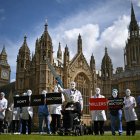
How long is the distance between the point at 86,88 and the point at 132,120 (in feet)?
141

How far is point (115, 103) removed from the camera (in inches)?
565

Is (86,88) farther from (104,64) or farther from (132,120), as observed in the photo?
(132,120)

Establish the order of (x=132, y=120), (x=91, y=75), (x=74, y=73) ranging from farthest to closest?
(x=91, y=75) → (x=74, y=73) → (x=132, y=120)

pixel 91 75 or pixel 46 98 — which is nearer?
pixel 46 98

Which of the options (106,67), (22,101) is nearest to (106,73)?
(106,67)

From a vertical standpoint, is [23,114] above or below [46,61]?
below

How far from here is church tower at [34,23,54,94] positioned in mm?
47750

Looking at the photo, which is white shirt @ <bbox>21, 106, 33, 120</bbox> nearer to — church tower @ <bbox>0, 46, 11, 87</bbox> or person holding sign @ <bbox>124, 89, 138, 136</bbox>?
person holding sign @ <bbox>124, 89, 138, 136</bbox>

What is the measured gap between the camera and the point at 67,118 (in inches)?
487

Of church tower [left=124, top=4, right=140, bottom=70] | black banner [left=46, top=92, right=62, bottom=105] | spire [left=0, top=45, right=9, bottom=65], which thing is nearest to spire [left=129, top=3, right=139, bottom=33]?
church tower [left=124, top=4, right=140, bottom=70]

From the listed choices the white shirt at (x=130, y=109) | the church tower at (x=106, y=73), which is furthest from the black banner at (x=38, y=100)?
the church tower at (x=106, y=73)

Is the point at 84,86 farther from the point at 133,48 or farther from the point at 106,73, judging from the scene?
the point at 133,48

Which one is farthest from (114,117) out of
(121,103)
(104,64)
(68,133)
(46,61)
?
(104,64)

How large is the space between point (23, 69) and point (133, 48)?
132 ft
